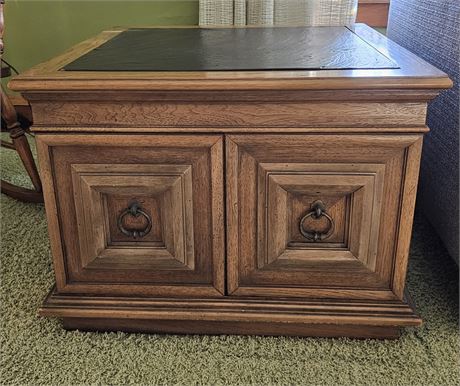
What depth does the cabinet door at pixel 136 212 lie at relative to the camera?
83cm

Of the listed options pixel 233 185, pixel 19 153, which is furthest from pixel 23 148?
pixel 233 185

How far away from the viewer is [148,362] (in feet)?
2.83

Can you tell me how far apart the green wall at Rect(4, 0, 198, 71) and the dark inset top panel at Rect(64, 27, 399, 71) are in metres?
0.54

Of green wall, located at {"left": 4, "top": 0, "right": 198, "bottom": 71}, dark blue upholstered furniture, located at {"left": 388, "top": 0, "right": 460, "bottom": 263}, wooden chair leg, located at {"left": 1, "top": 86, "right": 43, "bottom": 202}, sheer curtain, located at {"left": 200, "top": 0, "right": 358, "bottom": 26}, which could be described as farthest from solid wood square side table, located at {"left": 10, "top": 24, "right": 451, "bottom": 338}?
green wall, located at {"left": 4, "top": 0, "right": 198, "bottom": 71}

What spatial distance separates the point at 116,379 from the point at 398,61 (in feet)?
2.02

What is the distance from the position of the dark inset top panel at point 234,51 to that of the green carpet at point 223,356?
42 cm

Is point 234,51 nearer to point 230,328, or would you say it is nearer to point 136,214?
point 136,214

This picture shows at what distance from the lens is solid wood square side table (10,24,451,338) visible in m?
0.78

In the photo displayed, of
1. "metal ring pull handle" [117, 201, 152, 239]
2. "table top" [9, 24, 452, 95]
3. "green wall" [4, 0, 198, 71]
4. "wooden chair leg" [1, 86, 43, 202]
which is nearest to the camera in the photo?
"table top" [9, 24, 452, 95]

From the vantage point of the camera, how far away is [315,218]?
85 centimetres

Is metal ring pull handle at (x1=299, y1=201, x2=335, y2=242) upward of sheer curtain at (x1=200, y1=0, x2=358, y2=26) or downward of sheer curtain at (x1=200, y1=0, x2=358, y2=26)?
downward

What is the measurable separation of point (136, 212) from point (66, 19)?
45.8 inches

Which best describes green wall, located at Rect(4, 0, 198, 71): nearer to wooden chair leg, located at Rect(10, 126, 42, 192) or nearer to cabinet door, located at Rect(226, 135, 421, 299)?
wooden chair leg, located at Rect(10, 126, 42, 192)

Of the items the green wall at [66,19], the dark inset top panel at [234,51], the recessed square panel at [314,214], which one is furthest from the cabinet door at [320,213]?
the green wall at [66,19]
